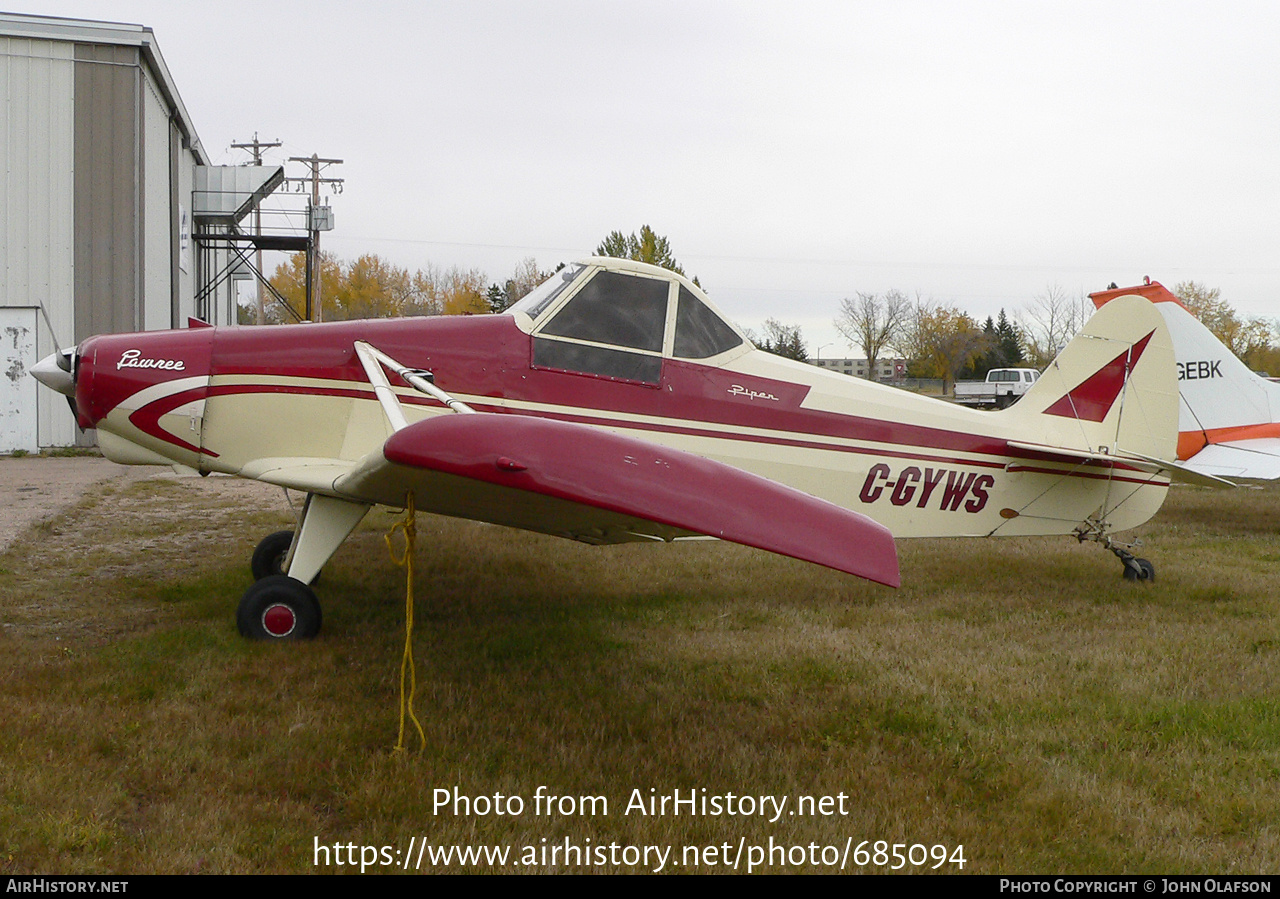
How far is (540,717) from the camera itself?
403 cm

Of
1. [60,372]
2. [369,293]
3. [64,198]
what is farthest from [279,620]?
[369,293]

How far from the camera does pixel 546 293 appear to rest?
553cm

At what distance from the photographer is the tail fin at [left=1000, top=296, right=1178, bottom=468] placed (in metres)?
7.03

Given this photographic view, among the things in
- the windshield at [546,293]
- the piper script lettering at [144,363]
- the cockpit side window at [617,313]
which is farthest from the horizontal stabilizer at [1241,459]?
the piper script lettering at [144,363]

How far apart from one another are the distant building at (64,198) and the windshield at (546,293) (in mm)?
14006

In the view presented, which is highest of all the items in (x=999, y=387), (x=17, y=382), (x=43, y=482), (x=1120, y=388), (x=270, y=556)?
(x=1120, y=388)

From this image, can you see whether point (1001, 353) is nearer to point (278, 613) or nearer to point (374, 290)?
point (374, 290)

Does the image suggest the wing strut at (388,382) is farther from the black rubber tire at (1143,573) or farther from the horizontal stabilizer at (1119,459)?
the black rubber tire at (1143,573)

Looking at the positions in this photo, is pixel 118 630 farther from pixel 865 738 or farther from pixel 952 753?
pixel 952 753

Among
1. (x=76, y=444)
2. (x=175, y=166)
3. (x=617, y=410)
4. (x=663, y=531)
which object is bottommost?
(x=76, y=444)

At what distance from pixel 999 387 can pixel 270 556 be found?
38.5 metres

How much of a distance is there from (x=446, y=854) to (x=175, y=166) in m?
23.6

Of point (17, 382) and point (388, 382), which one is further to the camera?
point (17, 382)

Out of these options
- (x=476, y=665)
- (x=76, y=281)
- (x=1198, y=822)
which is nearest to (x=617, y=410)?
(x=476, y=665)
